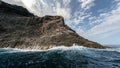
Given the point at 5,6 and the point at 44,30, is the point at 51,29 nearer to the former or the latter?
the point at 44,30

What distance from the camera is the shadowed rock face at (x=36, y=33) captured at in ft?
268

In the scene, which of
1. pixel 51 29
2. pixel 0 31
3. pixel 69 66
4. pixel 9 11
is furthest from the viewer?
pixel 9 11

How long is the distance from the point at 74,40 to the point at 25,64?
43185 millimetres

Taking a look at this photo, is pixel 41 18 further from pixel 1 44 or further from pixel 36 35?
pixel 1 44

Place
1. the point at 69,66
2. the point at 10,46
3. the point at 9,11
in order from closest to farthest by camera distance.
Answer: the point at 69,66 < the point at 10,46 < the point at 9,11

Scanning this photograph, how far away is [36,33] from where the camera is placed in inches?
3728

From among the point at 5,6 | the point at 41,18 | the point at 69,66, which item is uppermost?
the point at 5,6

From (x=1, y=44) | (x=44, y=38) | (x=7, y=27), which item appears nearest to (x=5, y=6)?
(x=7, y=27)

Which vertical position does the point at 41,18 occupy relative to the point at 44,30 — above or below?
above

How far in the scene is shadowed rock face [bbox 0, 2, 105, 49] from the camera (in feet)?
268

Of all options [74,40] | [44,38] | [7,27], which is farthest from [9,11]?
[74,40]

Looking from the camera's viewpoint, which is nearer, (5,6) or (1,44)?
(1,44)

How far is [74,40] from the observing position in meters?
81.2

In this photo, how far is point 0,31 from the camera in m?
102
